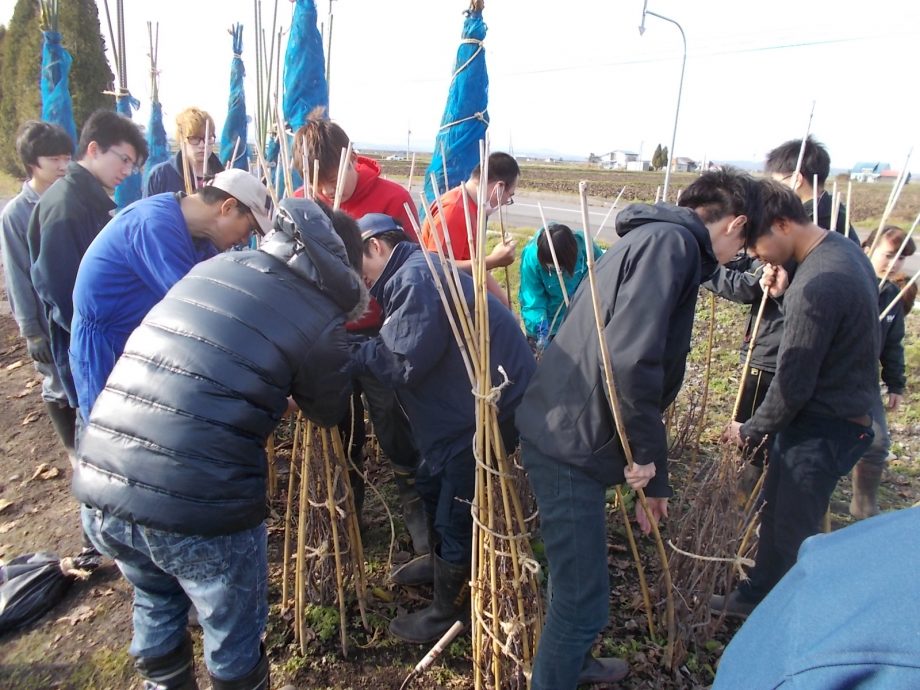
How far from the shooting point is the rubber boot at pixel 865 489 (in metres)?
3.27

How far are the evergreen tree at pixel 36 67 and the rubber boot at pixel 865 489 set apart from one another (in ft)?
50.9

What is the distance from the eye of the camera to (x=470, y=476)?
2.19 m

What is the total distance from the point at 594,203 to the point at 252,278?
794 inches

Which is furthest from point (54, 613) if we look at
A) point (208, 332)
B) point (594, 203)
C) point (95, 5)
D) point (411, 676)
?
point (594, 203)

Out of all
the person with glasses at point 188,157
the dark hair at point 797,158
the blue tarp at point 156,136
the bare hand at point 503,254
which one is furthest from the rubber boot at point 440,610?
the blue tarp at point 156,136

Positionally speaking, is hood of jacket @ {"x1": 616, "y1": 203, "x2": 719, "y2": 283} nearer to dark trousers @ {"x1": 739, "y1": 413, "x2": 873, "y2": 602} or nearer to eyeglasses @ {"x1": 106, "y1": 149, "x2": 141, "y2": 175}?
dark trousers @ {"x1": 739, "y1": 413, "x2": 873, "y2": 602}

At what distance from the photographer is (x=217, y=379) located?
146 cm

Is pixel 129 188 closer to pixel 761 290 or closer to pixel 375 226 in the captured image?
pixel 375 226

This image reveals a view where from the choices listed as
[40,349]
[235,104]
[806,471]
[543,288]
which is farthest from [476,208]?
[235,104]

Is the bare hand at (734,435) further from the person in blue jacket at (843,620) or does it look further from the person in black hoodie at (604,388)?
the person in blue jacket at (843,620)

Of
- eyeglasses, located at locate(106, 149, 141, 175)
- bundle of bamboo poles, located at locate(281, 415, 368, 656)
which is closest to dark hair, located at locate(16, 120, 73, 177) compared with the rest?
eyeglasses, located at locate(106, 149, 141, 175)

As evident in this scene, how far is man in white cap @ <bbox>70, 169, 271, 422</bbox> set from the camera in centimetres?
205

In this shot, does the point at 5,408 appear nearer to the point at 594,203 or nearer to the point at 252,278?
the point at 252,278

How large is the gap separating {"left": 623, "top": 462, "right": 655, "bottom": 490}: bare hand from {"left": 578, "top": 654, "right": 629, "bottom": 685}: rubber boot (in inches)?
37.2
